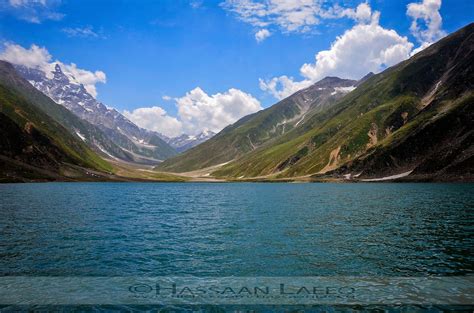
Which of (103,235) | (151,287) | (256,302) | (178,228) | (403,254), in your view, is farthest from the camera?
(178,228)

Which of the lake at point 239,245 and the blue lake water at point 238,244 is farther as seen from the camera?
the blue lake water at point 238,244

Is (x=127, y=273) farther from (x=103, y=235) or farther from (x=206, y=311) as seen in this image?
(x=103, y=235)

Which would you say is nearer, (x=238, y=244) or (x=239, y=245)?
(x=239, y=245)

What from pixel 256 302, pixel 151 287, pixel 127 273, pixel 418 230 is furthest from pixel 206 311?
pixel 418 230

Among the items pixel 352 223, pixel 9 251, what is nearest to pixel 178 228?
pixel 9 251

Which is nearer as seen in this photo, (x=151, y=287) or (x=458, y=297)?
(x=458, y=297)

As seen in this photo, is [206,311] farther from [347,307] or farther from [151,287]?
[347,307]

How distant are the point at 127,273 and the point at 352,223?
4081 cm

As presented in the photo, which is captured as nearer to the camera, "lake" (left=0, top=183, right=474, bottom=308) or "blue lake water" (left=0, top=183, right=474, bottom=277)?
"lake" (left=0, top=183, right=474, bottom=308)

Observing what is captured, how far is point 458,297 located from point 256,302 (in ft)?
46.5

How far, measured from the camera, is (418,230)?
52.3m

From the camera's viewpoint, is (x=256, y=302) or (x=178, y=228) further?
(x=178, y=228)

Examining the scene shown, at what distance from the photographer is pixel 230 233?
52781 millimetres

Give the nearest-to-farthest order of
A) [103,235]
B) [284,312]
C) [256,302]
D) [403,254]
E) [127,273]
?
1. [284,312]
2. [256,302]
3. [127,273]
4. [403,254]
5. [103,235]
